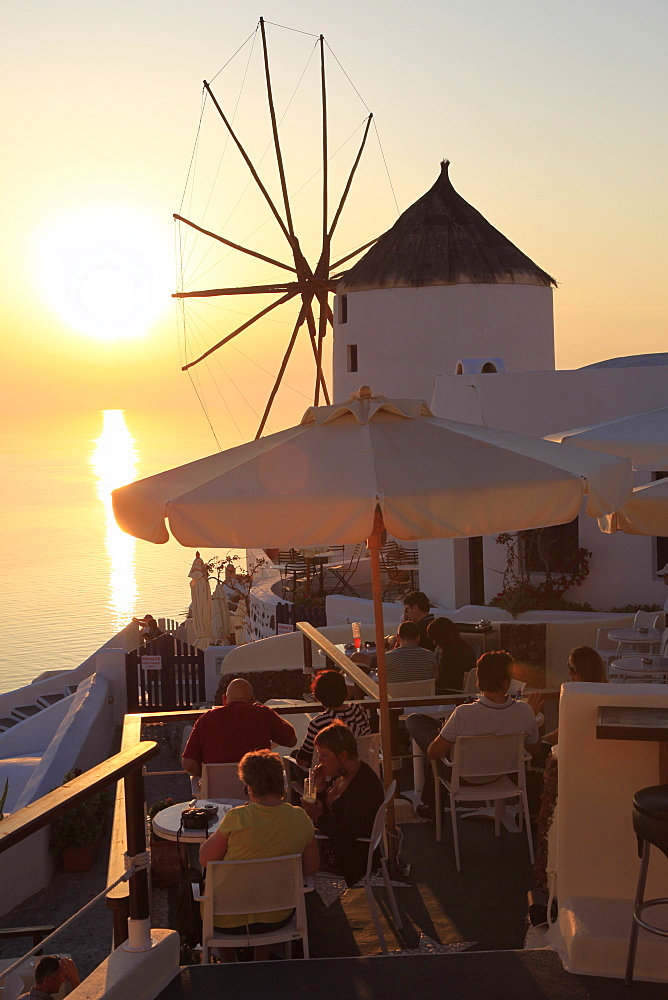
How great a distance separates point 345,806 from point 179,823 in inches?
43.5

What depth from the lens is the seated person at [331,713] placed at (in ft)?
21.7

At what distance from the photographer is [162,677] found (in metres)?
19.5

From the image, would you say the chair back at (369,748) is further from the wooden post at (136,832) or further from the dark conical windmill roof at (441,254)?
the dark conical windmill roof at (441,254)

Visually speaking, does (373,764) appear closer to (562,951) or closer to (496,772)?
(496,772)

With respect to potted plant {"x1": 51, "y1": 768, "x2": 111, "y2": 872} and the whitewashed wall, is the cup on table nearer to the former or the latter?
potted plant {"x1": 51, "y1": 768, "x2": 111, "y2": 872}

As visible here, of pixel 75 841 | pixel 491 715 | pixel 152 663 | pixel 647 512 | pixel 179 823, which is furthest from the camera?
pixel 152 663

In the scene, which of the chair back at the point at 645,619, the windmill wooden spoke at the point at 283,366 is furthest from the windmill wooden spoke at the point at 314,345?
the chair back at the point at 645,619

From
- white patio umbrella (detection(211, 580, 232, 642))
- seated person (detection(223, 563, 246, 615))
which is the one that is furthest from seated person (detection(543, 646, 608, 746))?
seated person (detection(223, 563, 246, 615))

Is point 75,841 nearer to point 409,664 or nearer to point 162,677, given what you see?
point 409,664

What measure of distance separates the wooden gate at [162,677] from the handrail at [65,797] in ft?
51.2

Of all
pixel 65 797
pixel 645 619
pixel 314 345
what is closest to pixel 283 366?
pixel 314 345

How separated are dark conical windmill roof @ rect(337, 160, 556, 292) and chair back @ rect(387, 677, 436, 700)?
2096 centimetres

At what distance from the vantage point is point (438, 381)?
1773cm

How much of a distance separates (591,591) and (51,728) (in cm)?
1149
